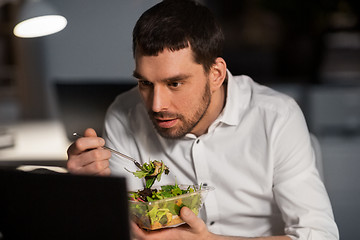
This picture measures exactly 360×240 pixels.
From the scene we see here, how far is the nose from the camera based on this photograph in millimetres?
1202

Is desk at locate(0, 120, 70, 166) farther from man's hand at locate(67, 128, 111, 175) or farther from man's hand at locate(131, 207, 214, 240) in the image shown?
man's hand at locate(131, 207, 214, 240)

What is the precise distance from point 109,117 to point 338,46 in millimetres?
2798

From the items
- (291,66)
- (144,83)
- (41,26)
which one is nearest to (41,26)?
(41,26)

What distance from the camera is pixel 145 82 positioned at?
1.25 metres

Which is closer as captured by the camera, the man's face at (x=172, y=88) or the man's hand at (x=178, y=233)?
the man's hand at (x=178, y=233)

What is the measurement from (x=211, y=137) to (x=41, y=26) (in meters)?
0.57

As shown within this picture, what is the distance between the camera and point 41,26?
1468 mm

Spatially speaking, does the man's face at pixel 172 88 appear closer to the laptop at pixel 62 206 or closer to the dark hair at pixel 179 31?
the dark hair at pixel 179 31

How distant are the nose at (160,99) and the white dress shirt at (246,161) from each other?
26 centimetres

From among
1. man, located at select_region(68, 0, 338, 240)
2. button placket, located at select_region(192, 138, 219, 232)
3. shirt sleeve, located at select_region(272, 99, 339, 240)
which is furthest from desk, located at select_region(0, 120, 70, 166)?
shirt sleeve, located at select_region(272, 99, 339, 240)

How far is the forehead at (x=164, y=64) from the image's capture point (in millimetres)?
1205

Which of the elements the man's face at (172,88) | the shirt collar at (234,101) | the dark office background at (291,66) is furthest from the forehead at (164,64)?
the dark office background at (291,66)

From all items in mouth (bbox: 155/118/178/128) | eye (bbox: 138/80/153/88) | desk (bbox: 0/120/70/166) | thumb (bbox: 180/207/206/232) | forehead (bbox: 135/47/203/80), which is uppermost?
forehead (bbox: 135/47/203/80)

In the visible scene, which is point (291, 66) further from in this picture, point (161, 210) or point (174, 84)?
point (161, 210)
